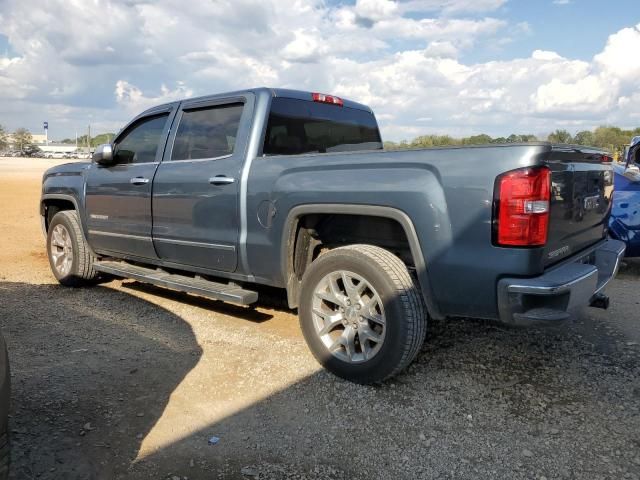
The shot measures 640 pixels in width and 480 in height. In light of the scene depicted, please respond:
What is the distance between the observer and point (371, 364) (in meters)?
3.27

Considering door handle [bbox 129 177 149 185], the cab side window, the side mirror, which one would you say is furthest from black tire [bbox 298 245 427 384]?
the side mirror

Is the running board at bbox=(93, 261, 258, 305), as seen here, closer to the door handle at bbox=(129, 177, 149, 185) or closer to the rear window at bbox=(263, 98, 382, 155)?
the door handle at bbox=(129, 177, 149, 185)

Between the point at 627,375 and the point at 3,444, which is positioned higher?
the point at 3,444

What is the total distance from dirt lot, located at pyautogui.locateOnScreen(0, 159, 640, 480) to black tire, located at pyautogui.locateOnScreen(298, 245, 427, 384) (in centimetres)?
14

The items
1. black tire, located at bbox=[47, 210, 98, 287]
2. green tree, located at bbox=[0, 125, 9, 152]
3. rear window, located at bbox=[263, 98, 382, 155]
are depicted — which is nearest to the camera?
rear window, located at bbox=[263, 98, 382, 155]

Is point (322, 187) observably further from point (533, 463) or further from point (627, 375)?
point (627, 375)

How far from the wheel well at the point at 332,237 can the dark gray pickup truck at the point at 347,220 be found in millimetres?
11

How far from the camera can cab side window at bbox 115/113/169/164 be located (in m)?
4.89

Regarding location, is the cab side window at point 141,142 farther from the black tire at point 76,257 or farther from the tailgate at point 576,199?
the tailgate at point 576,199

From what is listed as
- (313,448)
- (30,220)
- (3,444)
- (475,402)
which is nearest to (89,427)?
(3,444)

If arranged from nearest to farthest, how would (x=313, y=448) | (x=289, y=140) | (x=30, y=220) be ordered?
1. (x=313, y=448)
2. (x=289, y=140)
3. (x=30, y=220)

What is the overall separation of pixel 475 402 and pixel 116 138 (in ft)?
13.9

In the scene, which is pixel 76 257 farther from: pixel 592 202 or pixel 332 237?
pixel 592 202

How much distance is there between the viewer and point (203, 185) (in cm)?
414
